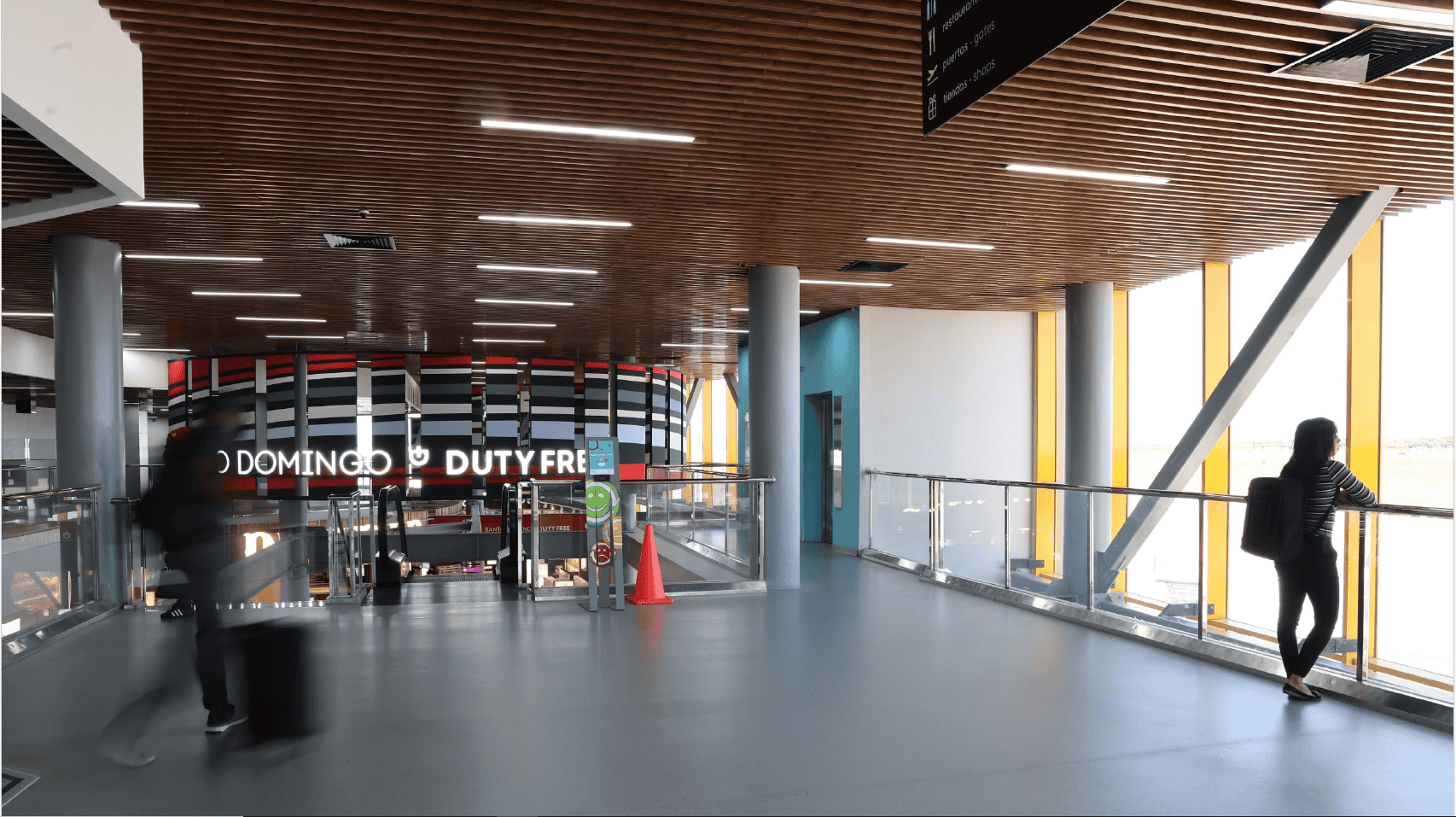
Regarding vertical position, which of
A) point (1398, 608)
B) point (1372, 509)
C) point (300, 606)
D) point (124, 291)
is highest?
point (124, 291)

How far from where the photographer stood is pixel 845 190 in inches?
273

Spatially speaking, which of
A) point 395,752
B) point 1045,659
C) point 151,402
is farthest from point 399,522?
point 151,402

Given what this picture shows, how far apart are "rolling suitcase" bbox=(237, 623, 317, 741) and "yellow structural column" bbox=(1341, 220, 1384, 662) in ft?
30.3

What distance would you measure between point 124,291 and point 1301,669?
12.6 meters

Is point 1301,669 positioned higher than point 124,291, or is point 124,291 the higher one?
point 124,291

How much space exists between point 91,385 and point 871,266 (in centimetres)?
739

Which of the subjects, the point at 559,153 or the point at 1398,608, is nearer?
the point at 1398,608

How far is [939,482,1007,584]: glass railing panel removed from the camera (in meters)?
8.70

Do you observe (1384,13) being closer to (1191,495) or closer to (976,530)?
(1191,495)

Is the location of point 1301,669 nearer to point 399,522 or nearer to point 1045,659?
point 1045,659

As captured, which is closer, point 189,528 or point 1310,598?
point 189,528

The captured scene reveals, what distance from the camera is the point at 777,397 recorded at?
9.77m

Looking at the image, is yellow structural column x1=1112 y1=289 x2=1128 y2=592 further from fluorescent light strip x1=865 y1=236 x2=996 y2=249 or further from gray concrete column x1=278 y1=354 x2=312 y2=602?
gray concrete column x1=278 y1=354 x2=312 y2=602

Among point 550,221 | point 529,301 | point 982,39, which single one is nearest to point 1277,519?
point 982,39
